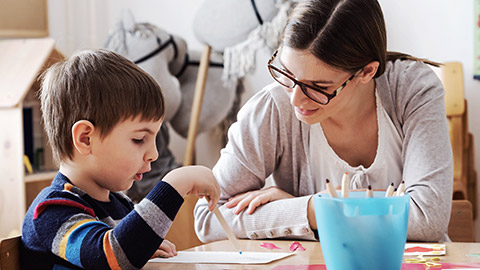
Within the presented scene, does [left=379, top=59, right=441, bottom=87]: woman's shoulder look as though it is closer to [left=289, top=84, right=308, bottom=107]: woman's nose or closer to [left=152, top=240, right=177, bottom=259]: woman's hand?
[left=289, top=84, right=308, bottom=107]: woman's nose

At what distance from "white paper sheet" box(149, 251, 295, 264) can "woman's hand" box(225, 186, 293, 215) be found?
0.67 ft

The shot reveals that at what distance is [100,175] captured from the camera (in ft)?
3.29

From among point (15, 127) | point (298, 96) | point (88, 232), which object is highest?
point (298, 96)

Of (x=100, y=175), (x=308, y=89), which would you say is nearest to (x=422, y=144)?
(x=308, y=89)

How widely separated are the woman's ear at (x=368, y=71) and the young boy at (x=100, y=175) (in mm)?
441

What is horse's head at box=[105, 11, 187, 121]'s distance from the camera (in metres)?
2.63

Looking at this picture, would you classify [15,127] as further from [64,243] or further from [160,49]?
[64,243]

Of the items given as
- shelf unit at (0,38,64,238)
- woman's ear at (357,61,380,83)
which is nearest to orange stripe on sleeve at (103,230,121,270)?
woman's ear at (357,61,380,83)

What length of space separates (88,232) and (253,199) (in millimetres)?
435

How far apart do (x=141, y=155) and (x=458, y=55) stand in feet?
6.40

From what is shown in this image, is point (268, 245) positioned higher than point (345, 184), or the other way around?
point (345, 184)

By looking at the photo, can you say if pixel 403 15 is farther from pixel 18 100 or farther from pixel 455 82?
pixel 18 100

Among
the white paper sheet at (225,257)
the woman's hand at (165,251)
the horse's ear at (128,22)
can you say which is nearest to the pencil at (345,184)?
the white paper sheet at (225,257)

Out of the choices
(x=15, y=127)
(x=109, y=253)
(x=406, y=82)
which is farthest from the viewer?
(x=15, y=127)
